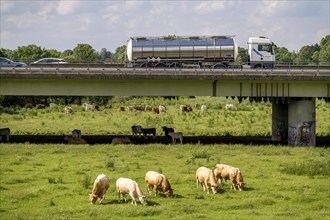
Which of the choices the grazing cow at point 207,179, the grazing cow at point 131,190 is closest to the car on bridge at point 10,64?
the grazing cow at point 207,179

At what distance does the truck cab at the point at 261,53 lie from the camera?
5644 centimetres

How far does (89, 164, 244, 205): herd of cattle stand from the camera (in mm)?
27000

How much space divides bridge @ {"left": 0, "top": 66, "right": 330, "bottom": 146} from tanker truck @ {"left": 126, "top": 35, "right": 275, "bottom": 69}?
173 inches

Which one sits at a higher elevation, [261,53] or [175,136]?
[261,53]

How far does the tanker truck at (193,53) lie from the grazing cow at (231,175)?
25.9 m

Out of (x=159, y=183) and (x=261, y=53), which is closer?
(x=159, y=183)

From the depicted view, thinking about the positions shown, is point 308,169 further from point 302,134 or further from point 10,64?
point 10,64

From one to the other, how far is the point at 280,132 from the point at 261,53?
7.54m

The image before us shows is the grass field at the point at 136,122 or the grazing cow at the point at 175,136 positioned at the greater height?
the grazing cow at the point at 175,136

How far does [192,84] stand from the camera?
171 feet

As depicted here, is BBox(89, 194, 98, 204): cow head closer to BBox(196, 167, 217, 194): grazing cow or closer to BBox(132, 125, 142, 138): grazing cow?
BBox(196, 167, 217, 194): grazing cow

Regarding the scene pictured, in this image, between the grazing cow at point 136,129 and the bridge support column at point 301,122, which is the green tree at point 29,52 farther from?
the bridge support column at point 301,122

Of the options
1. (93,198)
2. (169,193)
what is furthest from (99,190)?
(169,193)

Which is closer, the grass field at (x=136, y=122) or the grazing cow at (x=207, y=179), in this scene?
the grazing cow at (x=207, y=179)
